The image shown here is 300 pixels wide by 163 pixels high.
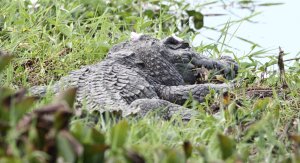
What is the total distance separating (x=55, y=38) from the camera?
5758mm

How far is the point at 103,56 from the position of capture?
5.76 meters

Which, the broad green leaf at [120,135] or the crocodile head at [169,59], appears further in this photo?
the crocodile head at [169,59]

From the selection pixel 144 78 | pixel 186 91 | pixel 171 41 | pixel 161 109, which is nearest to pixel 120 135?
pixel 161 109

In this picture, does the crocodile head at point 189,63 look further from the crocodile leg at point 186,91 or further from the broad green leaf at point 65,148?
the broad green leaf at point 65,148

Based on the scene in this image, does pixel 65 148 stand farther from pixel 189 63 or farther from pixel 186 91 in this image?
pixel 189 63

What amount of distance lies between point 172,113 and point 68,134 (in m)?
2.21

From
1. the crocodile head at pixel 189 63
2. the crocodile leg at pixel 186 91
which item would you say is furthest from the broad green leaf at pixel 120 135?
the crocodile head at pixel 189 63

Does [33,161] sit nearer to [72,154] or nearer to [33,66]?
[72,154]

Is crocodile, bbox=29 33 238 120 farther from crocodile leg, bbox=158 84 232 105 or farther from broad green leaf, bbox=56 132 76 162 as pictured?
broad green leaf, bbox=56 132 76 162

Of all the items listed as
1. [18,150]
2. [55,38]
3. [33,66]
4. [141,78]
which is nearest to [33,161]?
[18,150]

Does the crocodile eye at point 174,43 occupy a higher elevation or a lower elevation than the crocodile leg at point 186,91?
higher

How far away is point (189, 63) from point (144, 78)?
46 cm

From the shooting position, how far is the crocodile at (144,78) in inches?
168

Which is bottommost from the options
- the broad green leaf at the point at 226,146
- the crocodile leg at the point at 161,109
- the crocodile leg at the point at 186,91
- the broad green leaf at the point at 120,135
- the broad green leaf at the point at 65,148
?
the crocodile leg at the point at 186,91
